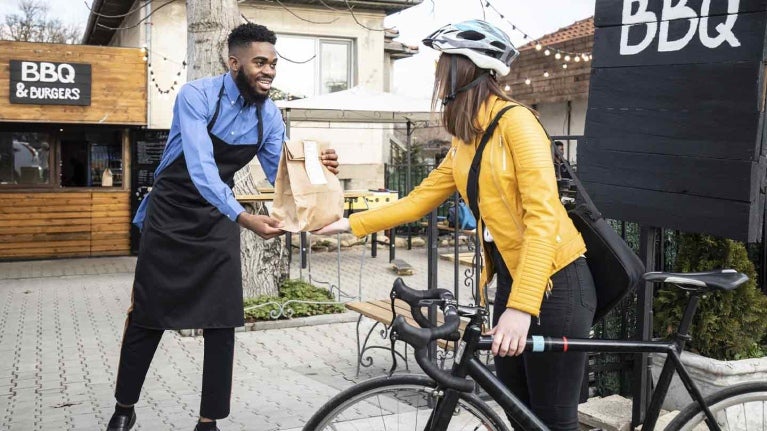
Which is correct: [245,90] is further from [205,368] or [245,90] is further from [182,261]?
[205,368]

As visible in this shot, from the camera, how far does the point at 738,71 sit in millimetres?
3709

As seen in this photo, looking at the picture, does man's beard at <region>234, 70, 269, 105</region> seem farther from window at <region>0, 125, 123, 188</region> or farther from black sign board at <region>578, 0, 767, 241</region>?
window at <region>0, 125, 123, 188</region>

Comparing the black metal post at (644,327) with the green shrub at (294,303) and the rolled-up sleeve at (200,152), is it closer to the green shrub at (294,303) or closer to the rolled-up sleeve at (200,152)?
the rolled-up sleeve at (200,152)

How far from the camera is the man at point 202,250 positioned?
397cm

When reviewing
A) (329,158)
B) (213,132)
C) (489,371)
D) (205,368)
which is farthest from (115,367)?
(489,371)

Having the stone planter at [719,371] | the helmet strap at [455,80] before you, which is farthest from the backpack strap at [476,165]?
Result: the stone planter at [719,371]

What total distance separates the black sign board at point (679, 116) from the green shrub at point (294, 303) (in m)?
4.48

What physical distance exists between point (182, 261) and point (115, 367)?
2.92 m

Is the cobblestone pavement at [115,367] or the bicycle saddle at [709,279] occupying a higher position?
the bicycle saddle at [709,279]

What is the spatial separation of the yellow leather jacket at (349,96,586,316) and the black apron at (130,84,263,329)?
1555mm

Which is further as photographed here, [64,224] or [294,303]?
[64,224]

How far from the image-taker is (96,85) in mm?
12539

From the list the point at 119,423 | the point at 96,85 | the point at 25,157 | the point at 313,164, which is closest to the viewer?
the point at 313,164

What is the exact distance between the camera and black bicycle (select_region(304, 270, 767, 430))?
2713mm
